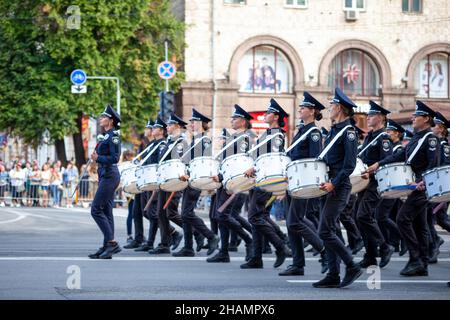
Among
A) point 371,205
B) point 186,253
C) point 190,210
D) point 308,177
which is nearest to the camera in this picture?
point 308,177

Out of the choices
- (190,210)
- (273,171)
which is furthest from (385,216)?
(190,210)

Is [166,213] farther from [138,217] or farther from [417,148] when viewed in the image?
[417,148]

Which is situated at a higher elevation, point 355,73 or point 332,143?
point 355,73

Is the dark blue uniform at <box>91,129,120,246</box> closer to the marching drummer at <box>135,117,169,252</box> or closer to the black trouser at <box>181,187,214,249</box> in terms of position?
the black trouser at <box>181,187,214,249</box>

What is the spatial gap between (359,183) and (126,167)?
545 centimetres

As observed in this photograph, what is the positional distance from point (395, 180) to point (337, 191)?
2.26 metres

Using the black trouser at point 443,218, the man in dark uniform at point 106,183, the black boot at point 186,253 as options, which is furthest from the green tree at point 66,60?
the black trouser at point 443,218

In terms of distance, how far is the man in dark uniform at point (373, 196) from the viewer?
597 inches

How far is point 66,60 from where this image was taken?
46.3 m

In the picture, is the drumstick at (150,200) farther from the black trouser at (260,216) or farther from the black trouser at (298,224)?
the black trouser at (298,224)

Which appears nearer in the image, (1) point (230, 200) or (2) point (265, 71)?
(1) point (230, 200)

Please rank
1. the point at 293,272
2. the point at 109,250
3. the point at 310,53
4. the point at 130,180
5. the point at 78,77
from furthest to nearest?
the point at 310,53 < the point at 78,77 < the point at 130,180 < the point at 109,250 < the point at 293,272

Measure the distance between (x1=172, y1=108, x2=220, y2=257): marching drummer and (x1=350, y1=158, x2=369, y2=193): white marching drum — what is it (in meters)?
2.43
